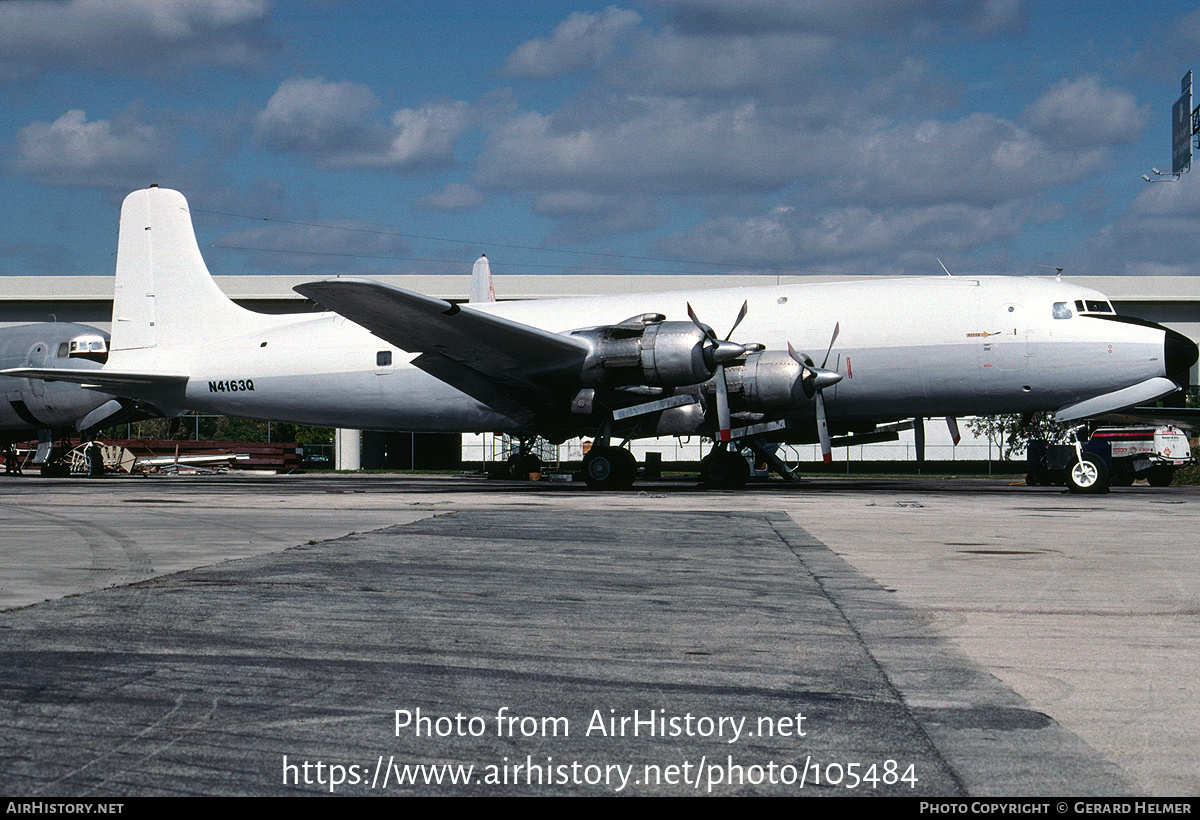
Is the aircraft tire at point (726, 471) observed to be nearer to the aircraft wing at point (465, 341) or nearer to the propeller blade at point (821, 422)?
the propeller blade at point (821, 422)

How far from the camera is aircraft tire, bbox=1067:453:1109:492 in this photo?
78.0 ft

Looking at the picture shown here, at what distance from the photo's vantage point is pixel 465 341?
76.0 ft

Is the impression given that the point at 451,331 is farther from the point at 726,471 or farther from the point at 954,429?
the point at 954,429

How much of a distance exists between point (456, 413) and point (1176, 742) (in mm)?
23387

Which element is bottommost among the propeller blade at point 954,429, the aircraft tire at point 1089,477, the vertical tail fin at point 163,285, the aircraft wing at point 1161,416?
the aircraft tire at point 1089,477

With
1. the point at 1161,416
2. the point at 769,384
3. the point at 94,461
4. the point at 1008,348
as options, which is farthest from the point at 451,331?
the point at 1161,416

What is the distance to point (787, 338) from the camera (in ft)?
82.8

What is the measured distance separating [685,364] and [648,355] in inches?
34.3

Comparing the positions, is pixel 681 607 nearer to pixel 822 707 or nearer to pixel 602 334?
pixel 822 707

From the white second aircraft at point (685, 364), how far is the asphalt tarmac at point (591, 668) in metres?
11.5

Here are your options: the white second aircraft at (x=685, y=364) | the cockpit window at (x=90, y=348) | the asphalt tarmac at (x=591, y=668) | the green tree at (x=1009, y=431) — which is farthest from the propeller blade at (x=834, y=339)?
the green tree at (x=1009, y=431)

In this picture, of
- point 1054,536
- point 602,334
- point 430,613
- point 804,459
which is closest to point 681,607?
point 430,613

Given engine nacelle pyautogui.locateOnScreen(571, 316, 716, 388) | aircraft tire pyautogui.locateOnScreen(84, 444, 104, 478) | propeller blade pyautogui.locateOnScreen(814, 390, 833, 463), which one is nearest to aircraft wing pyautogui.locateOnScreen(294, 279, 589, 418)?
engine nacelle pyautogui.locateOnScreen(571, 316, 716, 388)

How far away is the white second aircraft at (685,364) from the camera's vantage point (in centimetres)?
2291
